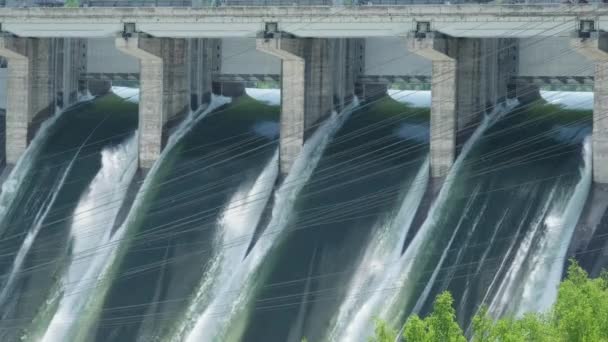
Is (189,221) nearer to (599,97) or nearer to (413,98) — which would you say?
(413,98)

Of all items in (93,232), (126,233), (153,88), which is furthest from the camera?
(153,88)

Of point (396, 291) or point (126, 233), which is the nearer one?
point (396, 291)

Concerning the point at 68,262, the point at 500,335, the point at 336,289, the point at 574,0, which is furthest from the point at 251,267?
the point at 500,335

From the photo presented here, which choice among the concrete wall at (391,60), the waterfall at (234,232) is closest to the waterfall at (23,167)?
the waterfall at (234,232)

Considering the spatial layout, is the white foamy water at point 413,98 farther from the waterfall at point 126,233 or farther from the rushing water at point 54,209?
the rushing water at point 54,209

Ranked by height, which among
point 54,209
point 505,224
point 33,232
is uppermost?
point 505,224

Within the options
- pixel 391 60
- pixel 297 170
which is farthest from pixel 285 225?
pixel 391 60

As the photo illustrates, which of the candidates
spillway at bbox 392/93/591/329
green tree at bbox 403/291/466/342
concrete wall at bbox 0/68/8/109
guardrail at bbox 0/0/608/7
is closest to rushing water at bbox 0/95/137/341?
concrete wall at bbox 0/68/8/109

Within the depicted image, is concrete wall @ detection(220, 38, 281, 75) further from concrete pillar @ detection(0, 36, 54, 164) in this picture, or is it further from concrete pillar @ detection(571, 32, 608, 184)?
concrete pillar @ detection(571, 32, 608, 184)

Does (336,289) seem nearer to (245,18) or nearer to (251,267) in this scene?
(251,267)
